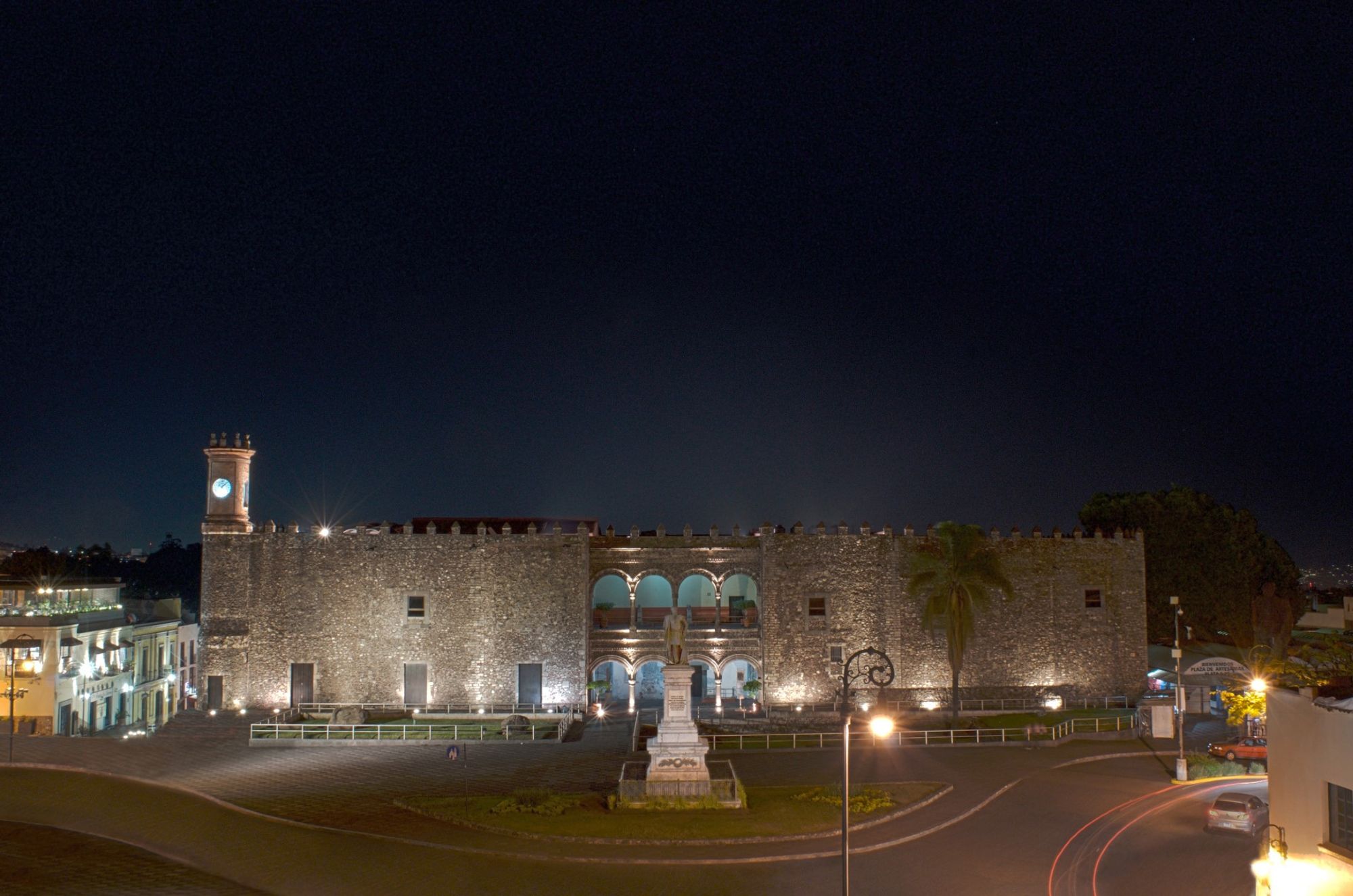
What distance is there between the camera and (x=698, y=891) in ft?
54.3

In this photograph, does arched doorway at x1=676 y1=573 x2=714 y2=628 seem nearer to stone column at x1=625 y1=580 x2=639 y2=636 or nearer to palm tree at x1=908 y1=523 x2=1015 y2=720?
stone column at x1=625 y1=580 x2=639 y2=636

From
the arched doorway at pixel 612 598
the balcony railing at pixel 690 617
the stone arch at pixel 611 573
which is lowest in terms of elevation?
the balcony railing at pixel 690 617

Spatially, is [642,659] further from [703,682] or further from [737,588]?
[737,588]

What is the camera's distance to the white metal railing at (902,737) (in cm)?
2883

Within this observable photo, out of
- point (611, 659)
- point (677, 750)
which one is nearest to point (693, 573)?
point (611, 659)

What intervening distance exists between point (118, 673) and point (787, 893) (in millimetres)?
35244

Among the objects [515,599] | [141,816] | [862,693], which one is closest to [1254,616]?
[862,693]

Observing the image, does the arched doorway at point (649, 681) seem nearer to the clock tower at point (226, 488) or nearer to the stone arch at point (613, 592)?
the stone arch at point (613, 592)

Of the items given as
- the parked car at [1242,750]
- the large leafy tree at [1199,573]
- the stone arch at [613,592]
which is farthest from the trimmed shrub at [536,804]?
the large leafy tree at [1199,573]

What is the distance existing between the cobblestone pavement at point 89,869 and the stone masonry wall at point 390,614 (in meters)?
15.7

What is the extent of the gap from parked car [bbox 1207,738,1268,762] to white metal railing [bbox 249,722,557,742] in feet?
64.3

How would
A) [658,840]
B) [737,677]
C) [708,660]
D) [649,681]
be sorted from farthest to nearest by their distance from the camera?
[737,677]
[649,681]
[708,660]
[658,840]

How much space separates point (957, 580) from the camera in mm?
34094

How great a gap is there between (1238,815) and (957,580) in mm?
14788
